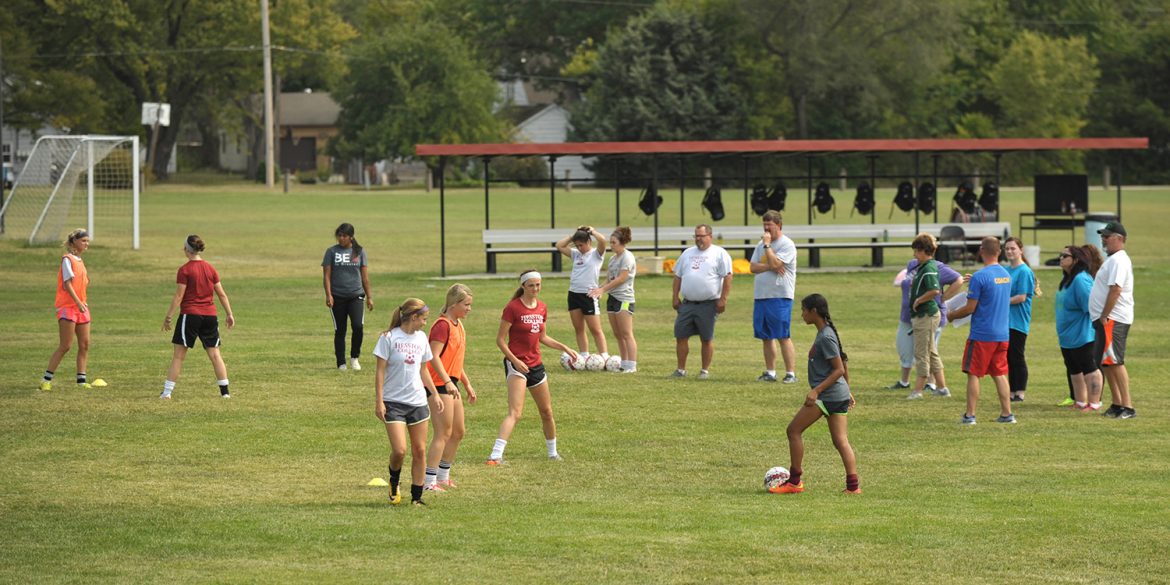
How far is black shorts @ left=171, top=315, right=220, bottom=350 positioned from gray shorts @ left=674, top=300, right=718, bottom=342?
17.6 feet

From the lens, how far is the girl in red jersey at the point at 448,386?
37.6ft

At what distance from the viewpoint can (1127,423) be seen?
1505 cm

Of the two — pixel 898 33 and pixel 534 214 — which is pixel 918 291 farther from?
pixel 898 33

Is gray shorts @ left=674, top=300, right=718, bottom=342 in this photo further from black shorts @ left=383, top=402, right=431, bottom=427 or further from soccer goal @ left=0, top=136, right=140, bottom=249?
soccer goal @ left=0, top=136, right=140, bottom=249

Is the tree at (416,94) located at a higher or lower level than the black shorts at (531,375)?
higher

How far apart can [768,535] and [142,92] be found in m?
76.1

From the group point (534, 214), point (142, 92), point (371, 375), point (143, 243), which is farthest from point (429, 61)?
point (371, 375)

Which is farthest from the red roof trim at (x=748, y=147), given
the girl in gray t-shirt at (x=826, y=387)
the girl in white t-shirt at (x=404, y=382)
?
the girl in white t-shirt at (x=404, y=382)

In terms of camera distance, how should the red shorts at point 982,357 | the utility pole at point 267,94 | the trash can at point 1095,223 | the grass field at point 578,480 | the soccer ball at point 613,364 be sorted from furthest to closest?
the utility pole at point 267,94
the trash can at point 1095,223
the soccer ball at point 613,364
the red shorts at point 982,357
the grass field at point 578,480

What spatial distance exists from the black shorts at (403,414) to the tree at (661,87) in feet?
229

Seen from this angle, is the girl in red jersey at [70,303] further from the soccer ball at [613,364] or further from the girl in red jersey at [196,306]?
the soccer ball at [613,364]

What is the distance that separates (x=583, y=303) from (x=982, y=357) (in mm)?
5594

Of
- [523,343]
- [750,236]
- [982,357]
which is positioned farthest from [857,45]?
[523,343]

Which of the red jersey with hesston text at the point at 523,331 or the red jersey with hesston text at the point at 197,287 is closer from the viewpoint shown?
the red jersey with hesston text at the point at 523,331
